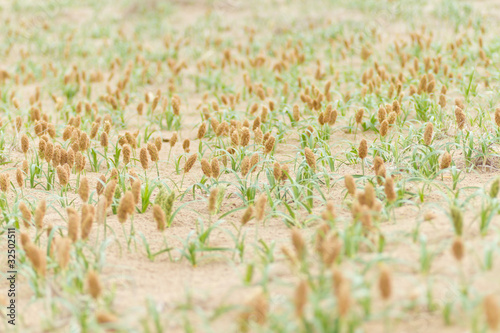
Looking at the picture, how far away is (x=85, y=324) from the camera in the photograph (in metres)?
2.33

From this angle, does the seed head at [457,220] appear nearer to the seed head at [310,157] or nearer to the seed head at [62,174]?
the seed head at [310,157]

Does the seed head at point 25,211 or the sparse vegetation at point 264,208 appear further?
the seed head at point 25,211

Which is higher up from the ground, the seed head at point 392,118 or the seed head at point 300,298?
the seed head at point 392,118

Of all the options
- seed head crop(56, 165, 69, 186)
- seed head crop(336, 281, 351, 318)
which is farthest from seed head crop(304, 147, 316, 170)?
seed head crop(336, 281, 351, 318)

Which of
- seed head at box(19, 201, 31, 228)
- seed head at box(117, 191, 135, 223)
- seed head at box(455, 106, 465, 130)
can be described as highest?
seed head at box(455, 106, 465, 130)

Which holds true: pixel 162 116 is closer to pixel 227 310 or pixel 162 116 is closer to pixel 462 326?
pixel 227 310

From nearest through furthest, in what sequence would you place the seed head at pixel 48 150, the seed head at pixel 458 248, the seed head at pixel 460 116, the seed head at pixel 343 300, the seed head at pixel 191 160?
the seed head at pixel 343 300, the seed head at pixel 458 248, the seed head at pixel 191 160, the seed head at pixel 48 150, the seed head at pixel 460 116

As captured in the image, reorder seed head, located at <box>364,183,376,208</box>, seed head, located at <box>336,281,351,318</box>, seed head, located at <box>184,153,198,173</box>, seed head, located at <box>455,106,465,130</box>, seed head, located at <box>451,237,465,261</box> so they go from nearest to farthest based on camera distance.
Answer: seed head, located at <box>336,281,351,318</box> < seed head, located at <box>451,237,465,261</box> < seed head, located at <box>364,183,376,208</box> < seed head, located at <box>184,153,198,173</box> < seed head, located at <box>455,106,465,130</box>

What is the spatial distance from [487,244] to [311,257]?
2.60ft

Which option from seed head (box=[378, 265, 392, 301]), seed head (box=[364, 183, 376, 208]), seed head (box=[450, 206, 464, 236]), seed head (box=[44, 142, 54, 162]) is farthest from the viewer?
seed head (box=[44, 142, 54, 162])

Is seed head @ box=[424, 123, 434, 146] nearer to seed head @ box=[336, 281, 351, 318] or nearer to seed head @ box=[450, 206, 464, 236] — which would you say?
seed head @ box=[450, 206, 464, 236]

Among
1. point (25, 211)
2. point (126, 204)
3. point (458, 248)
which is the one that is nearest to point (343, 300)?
point (458, 248)

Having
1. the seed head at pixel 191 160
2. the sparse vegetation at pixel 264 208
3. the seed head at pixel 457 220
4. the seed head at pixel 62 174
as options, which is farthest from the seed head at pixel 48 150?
the seed head at pixel 457 220

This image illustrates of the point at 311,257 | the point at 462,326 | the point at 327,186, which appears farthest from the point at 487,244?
the point at 327,186
